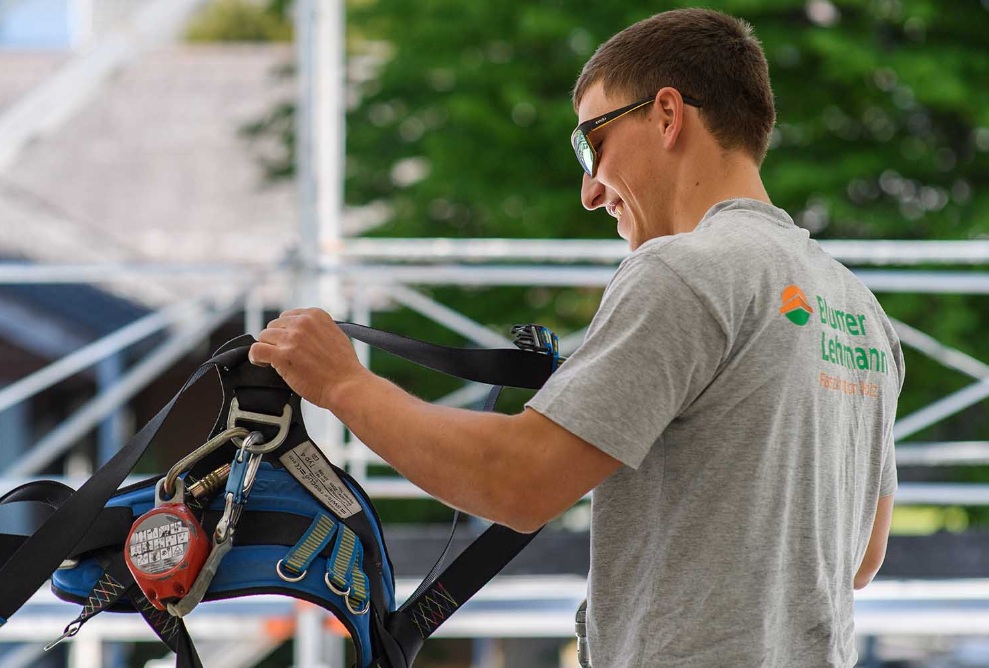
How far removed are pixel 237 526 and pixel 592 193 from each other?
622mm

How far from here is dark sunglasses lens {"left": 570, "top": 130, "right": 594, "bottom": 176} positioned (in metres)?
1.41

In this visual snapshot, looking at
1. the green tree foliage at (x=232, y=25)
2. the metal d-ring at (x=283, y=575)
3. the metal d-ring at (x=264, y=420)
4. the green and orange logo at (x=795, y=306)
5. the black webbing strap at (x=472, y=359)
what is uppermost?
the green tree foliage at (x=232, y=25)

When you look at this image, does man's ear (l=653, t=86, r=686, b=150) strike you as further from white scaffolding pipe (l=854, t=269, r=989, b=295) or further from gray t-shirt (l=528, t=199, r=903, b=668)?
white scaffolding pipe (l=854, t=269, r=989, b=295)

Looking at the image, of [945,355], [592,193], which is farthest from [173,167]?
[592,193]

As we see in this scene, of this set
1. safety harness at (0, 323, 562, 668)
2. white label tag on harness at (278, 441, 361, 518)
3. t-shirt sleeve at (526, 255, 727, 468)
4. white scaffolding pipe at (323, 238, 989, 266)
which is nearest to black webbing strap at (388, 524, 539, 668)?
safety harness at (0, 323, 562, 668)

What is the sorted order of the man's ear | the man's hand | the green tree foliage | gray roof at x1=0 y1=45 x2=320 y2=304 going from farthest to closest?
1. the green tree foliage
2. gray roof at x1=0 y1=45 x2=320 y2=304
3. the man's ear
4. the man's hand

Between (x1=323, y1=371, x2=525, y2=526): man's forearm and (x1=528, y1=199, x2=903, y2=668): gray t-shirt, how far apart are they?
2.3 inches

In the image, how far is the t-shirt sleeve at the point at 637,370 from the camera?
109 cm

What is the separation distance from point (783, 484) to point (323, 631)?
2610 millimetres

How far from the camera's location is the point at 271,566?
4.25 ft

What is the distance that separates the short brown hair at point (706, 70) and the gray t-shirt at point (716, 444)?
0.14m

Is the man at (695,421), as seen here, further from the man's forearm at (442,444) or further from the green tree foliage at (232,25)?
the green tree foliage at (232,25)

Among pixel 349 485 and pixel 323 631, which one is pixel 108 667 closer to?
pixel 323 631

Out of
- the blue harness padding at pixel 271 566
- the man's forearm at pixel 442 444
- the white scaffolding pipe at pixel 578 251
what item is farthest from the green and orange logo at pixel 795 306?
the white scaffolding pipe at pixel 578 251
